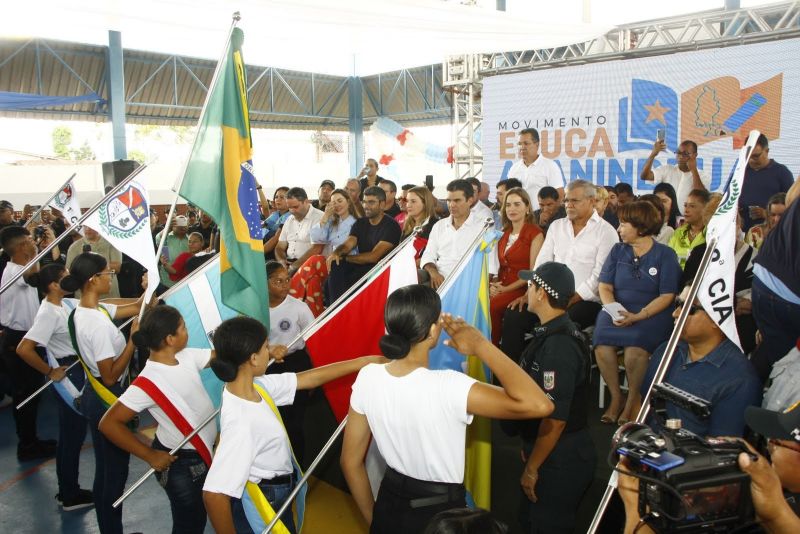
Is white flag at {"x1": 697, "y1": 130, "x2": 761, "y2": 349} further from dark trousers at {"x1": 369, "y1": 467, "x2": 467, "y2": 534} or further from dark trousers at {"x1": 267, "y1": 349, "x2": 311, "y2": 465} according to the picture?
dark trousers at {"x1": 267, "y1": 349, "x2": 311, "y2": 465}

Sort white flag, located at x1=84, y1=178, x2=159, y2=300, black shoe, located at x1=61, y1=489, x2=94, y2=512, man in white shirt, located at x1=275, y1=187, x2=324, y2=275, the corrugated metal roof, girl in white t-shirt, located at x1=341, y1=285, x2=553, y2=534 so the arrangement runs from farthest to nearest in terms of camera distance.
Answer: the corrugated metal roof < man in white shirt, located at x1=275, y1=187, x2=324, y2=275 < black shoe, located at x1=61, y1=489, x2=94, y2=512 < white flag, located at x1=84, y1=178, x2=159, y2=300 < girl in white t-shirt, located at x1=341, y1=285, x2=553, y2=534

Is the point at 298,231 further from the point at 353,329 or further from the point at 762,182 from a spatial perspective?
the point at 762,182

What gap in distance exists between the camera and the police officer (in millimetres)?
2879

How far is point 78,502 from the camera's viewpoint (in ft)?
15.3

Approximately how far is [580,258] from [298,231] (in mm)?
3378

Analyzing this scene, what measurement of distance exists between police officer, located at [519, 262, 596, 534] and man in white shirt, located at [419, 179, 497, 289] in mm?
2592

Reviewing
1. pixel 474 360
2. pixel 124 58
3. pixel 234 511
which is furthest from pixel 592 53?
pixel 124 58

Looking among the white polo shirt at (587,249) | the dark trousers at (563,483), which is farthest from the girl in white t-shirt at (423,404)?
the white polo shirt at (587,249)

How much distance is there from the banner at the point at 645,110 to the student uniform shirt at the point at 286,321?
6787mm

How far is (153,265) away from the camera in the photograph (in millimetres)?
3803

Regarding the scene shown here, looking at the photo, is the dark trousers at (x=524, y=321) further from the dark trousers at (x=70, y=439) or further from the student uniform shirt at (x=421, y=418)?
the dark trousers at (x=70, y=439)

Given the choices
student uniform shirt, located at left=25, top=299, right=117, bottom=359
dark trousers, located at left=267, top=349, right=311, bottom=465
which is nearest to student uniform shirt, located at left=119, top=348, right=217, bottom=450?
dark trousers, located at left=267, top=349, right=311, bottom=465

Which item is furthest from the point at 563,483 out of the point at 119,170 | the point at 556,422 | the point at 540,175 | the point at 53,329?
the point at 119,170

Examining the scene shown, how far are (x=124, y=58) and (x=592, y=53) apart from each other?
13657mm
